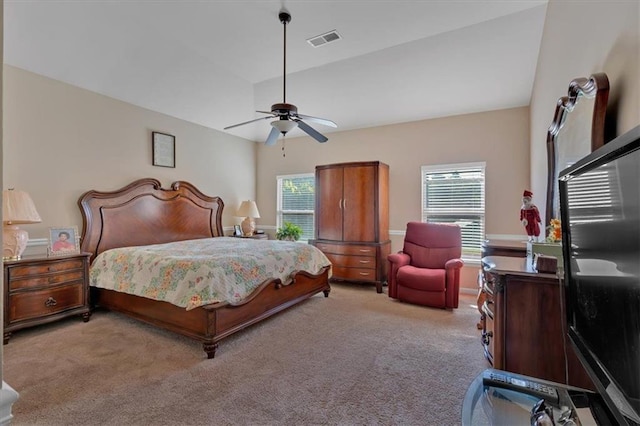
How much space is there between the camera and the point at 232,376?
2352mm

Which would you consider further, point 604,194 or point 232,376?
point 232,376

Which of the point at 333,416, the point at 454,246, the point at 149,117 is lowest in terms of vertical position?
the point at 333,416

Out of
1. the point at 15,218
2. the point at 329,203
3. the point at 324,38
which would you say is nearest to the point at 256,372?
the point at 15,218

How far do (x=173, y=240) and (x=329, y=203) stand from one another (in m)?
2.60

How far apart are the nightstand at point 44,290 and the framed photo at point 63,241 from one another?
0.17m

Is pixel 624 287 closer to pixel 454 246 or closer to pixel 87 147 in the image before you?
pixel 454 246

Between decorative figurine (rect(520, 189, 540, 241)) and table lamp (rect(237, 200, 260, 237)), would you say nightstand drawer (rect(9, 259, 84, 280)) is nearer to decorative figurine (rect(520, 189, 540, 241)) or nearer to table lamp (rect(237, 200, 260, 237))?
table lamp (rect(237, 200, 260, 237))

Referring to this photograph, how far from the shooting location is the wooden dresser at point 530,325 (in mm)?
1752

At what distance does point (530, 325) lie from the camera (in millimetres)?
1828

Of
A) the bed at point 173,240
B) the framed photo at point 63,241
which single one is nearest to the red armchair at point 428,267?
the bed at point 173,240

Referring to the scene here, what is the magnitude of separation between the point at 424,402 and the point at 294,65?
13.6 ft

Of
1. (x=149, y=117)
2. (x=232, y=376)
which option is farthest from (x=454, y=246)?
(x=149, y=117)

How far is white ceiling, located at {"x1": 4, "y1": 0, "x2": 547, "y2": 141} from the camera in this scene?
311 cm

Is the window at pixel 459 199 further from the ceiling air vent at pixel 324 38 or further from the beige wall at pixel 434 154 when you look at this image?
the ceiling air vent at pixel 324 38
